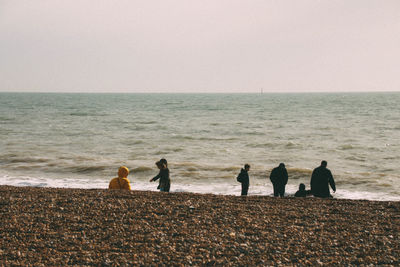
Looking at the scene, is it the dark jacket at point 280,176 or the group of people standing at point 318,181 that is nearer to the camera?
the group of people standing at point 318,181

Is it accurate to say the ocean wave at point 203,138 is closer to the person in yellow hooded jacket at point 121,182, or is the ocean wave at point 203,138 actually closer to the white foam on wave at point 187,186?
the white foam on wave at point 187,186

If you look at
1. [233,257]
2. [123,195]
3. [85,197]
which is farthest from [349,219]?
[85,197]

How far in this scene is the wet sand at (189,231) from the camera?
22.3 ft

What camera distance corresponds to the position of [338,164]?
21328 mm

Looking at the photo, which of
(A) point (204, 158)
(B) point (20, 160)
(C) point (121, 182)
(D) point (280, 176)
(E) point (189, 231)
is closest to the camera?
(E) point (189, 231)

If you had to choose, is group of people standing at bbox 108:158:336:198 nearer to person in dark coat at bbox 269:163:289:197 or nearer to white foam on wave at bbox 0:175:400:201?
person in dark coat at bbox 269:163:289:197

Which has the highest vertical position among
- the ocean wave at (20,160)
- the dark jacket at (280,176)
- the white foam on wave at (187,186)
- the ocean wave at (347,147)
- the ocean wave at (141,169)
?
the dark jacket at (280,176)

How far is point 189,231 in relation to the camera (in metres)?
8.02

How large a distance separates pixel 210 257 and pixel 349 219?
429 centimetres

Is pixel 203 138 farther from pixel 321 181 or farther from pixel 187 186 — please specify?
pixel 321 181

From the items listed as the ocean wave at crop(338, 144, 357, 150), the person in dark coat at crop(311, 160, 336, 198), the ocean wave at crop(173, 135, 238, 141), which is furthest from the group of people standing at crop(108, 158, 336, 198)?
the ocean wave at crop(173, 135, 238, 141)

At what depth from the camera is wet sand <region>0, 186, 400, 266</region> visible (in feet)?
22.3

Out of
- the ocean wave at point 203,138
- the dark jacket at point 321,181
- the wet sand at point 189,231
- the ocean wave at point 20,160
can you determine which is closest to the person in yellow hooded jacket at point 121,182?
the wet sand at point 189,231

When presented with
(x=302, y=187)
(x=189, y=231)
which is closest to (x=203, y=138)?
(x=302, y=187)
